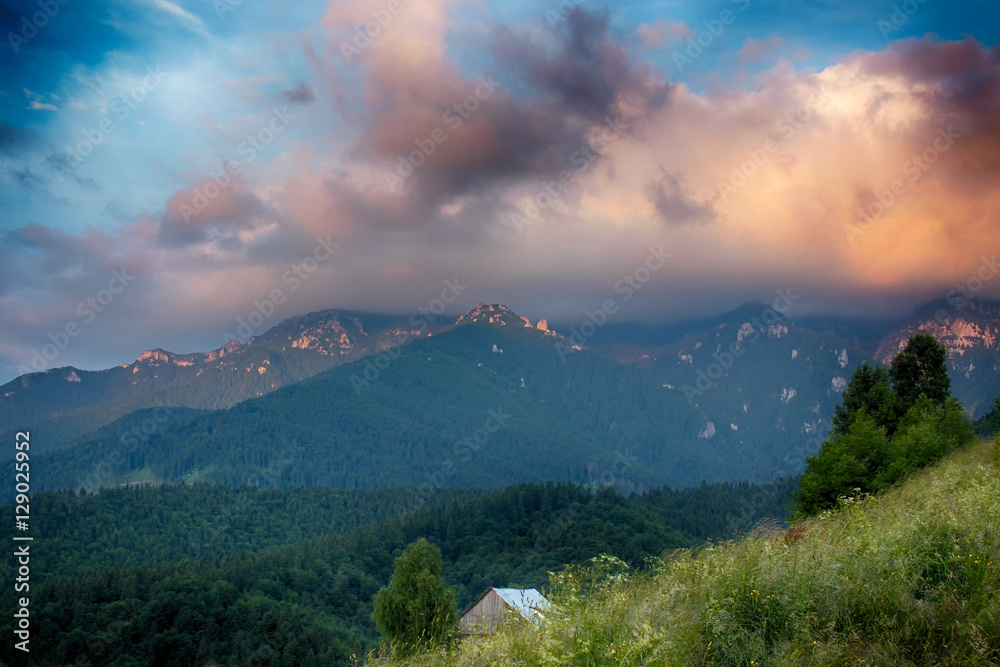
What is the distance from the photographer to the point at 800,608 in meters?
8.59

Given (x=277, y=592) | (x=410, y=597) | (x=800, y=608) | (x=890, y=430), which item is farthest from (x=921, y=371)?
(x=277, y=592)

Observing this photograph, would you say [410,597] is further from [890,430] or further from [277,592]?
[277,592]

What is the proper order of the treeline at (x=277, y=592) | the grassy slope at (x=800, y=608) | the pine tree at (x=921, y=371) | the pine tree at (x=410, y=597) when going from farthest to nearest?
the treeline at (x=277, y=592), the pine tree at (x=410, y=597), the pine tree at (x=921, y=371), the grassy slope at (x=800, y=608)

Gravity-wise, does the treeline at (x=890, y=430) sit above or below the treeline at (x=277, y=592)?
above

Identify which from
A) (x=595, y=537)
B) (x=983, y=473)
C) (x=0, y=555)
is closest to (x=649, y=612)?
(x=983, y=473)

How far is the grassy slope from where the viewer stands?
25.7 feet

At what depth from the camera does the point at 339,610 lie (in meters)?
152

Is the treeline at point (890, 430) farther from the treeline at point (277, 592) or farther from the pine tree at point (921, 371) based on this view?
the treeline at point (277, 592)

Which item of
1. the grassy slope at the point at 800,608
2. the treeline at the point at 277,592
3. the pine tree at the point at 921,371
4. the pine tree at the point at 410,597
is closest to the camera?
the grassy slope at the point at 800,608

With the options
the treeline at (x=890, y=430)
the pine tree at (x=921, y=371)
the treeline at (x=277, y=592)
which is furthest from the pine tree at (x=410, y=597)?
the pine tree at (x=921, y=371)

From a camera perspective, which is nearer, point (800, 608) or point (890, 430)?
point (800, 608)

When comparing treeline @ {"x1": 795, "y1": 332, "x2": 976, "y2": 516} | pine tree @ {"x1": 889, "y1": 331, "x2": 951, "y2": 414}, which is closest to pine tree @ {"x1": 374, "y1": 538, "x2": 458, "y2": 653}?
treeline @ {"x1": 795, "y1": 332, "x2": 976, "y2": 516}

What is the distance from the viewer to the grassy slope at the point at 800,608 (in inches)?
309

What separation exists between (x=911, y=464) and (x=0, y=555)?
23878 centimetres
